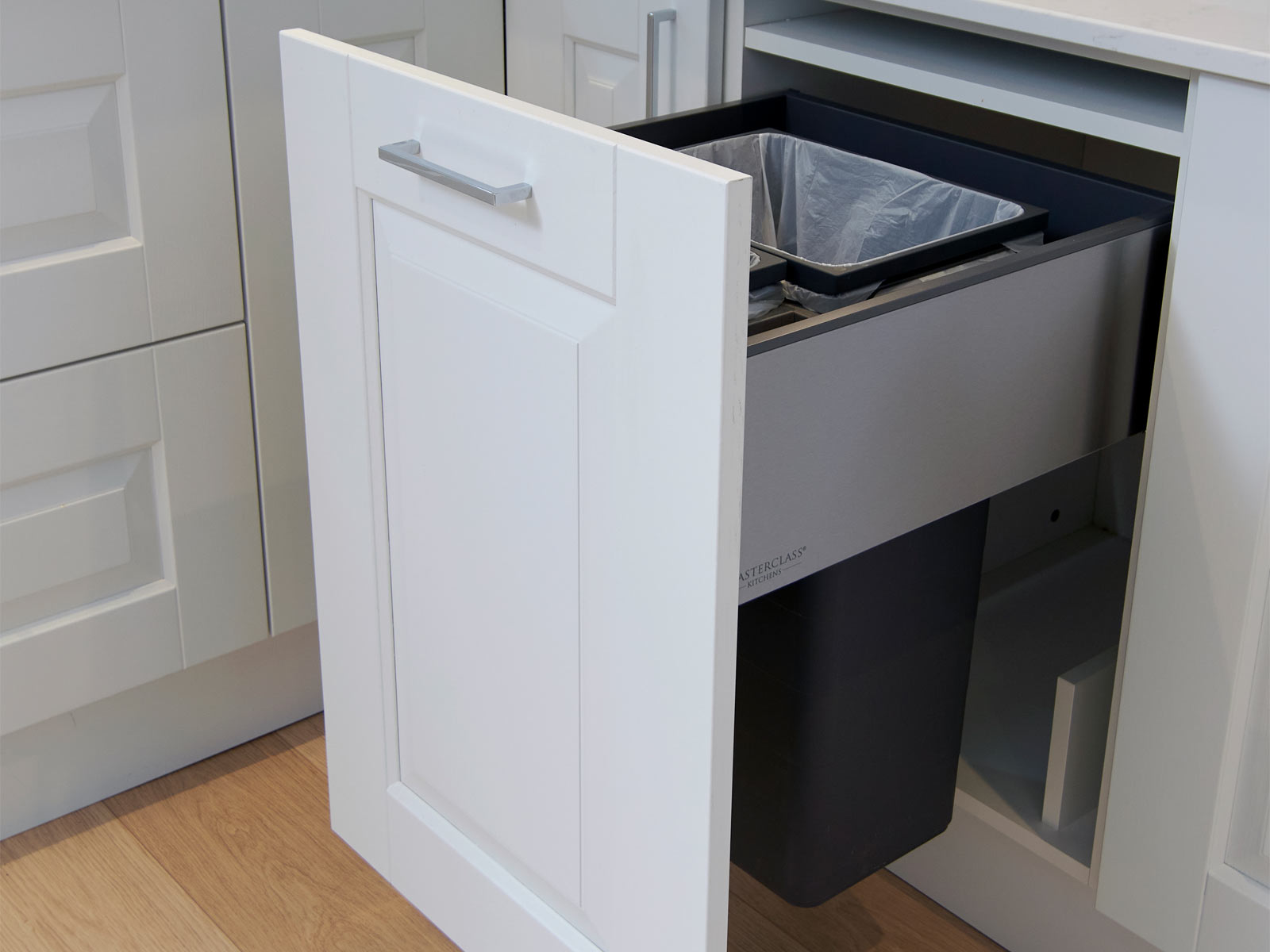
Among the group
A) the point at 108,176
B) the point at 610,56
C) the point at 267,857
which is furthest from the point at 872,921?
the point at 108,176

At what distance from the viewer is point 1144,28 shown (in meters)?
0.83

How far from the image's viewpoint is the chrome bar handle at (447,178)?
70cm

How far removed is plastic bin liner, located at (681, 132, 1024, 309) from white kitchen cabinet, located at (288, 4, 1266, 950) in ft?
0.27

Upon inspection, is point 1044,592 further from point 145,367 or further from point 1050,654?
point 145,367

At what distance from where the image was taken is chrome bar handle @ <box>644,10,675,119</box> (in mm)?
1148

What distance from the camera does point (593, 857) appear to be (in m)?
0.83

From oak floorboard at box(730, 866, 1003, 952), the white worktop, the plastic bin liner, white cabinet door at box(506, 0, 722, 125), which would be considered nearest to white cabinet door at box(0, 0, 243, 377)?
white cabinet door at box(506, 0, 722, 125)

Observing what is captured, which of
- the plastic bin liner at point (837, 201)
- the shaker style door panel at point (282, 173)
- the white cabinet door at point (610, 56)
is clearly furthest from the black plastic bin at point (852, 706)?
the shaker style door panel at point (282, 173)

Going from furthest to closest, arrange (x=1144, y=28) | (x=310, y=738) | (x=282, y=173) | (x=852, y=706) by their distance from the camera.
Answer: (x=310, y=738)
(x=282, y=173)
(x=852, y=706)
(x=1144, y=28)

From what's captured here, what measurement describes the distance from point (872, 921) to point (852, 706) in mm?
372

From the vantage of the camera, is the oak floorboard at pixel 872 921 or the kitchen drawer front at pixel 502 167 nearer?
the kitchen drawer front at pixel 502 167

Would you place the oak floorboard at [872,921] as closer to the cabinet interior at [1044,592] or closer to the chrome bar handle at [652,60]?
the cabinet interior at [1044,592]

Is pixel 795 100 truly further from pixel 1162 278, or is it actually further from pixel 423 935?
pixel 423 935

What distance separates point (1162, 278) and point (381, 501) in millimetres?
537
